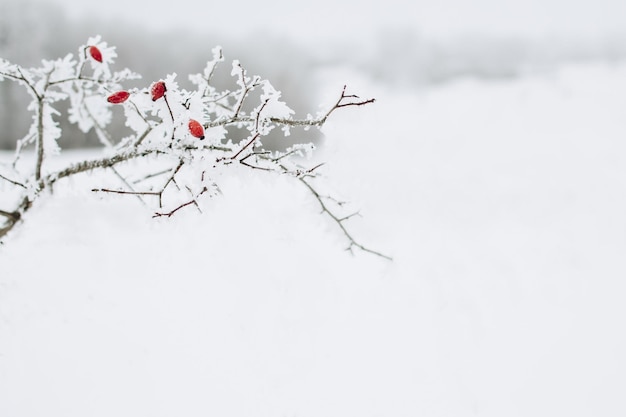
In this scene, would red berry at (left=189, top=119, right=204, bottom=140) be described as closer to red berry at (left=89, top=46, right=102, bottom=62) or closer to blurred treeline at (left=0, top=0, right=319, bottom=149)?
red berry at (left=89, top=46, right=102, bottom=62)

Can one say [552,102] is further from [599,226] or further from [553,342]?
[553,342]

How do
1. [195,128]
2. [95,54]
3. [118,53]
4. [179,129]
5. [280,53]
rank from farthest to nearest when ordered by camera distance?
[280,53]
[118,53]
[95,54]
[179,129]
[195,128]

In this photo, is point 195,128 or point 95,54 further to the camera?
point 95,54

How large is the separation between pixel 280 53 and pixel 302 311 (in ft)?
119

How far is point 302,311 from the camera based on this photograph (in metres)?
3.72

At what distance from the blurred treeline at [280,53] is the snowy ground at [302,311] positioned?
14.6 metres

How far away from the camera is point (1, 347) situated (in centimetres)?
266

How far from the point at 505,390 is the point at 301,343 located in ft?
6.15

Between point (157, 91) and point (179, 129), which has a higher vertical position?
point (157, 91)

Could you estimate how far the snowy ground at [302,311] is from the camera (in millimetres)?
2773

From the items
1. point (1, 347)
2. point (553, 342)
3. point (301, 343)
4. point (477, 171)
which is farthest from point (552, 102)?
point (1, 347)

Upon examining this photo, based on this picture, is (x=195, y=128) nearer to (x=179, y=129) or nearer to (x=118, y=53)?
(x=179, y=129)

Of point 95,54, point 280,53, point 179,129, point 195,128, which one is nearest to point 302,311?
point 179,129

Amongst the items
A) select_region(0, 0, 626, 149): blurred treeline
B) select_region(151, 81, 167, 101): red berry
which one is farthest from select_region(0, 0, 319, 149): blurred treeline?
select_region(151, 81, 167, 101): red berry
